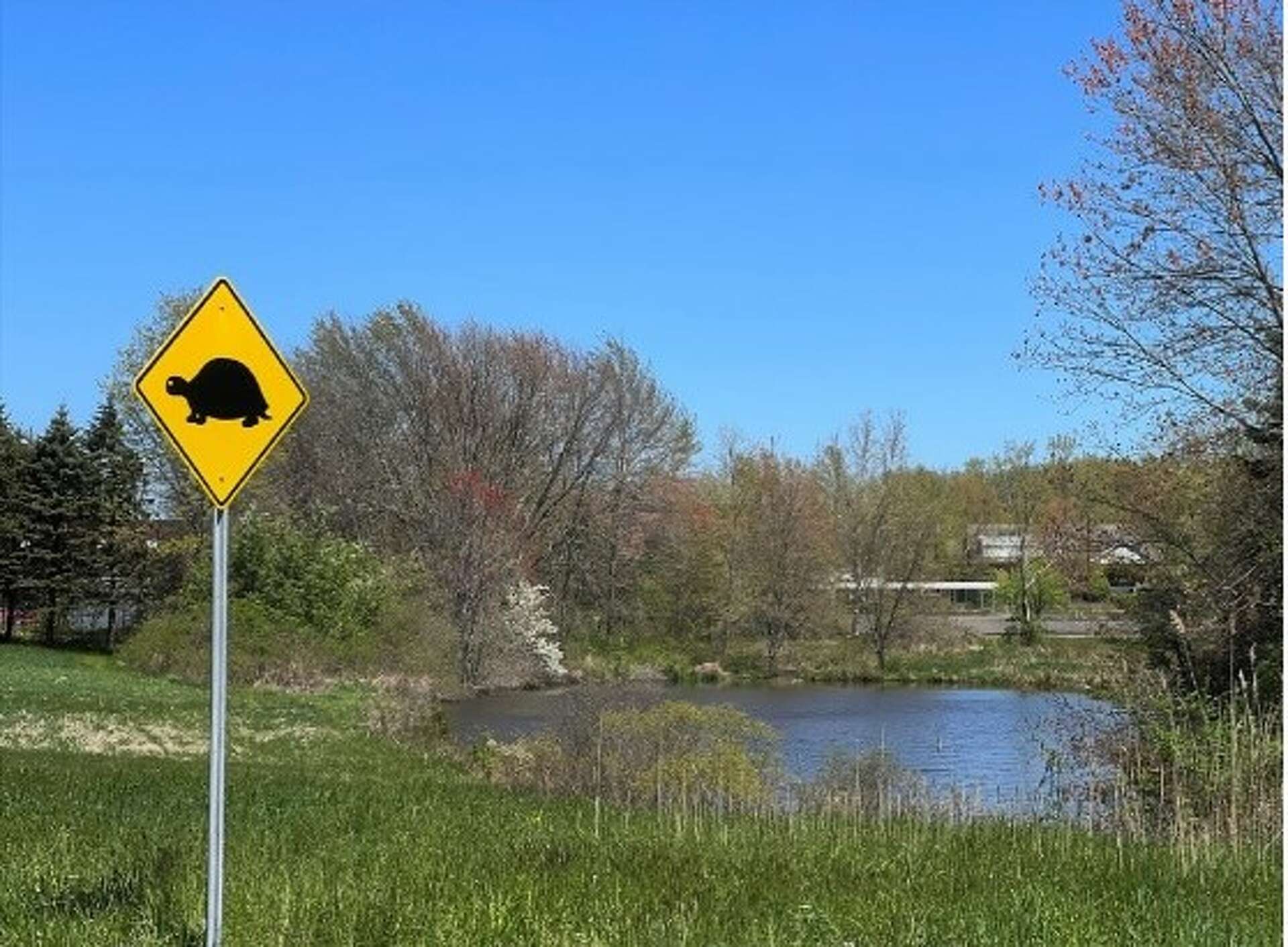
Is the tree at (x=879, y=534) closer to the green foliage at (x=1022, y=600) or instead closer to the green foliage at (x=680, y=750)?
the green foliage at (x=1022, y=600)

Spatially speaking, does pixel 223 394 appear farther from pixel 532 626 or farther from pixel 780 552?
pixel 780 552

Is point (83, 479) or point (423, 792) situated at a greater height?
point (83, 479)

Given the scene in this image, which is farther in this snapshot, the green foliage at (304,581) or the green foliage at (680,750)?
the green foliage at (304,581)

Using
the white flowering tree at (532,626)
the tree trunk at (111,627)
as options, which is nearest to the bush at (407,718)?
the white flowering tree at (532,626)

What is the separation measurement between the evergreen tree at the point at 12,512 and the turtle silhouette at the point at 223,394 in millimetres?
50495

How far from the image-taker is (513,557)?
53.0 m

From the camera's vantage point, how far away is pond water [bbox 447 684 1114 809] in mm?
18453

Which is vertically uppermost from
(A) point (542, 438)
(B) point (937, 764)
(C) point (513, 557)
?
(A) point (542, 438)

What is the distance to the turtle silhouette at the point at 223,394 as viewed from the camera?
6.68 meters

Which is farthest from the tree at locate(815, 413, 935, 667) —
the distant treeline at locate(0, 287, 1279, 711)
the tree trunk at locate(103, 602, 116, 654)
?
the tree trunk at locate(103, 602, 116, 654)

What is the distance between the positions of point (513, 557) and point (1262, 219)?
1526 inches

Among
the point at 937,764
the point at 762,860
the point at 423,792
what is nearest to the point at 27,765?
the point at 423,792

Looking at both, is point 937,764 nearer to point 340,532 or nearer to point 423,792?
point 423,792

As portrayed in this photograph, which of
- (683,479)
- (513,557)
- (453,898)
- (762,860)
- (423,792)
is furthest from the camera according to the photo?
(683,479)
